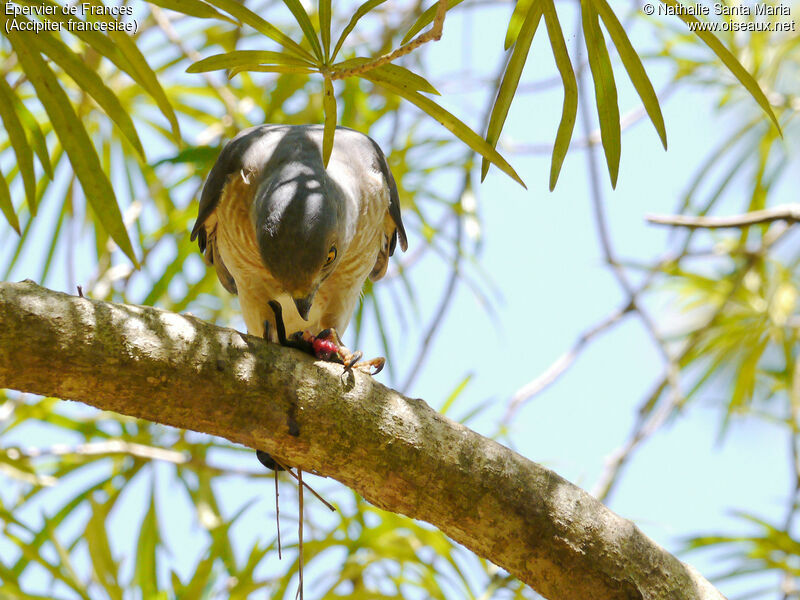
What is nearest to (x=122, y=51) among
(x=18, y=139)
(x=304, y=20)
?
(x=18, y=139)

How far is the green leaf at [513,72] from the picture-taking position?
254 centimetres

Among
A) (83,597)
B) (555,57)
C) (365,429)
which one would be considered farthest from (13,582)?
(555,57)

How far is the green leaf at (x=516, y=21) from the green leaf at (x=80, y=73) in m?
1.40

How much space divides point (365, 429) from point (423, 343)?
240 cm

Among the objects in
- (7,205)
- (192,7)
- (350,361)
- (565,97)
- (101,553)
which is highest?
(565,97)

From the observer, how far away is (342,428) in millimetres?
2279

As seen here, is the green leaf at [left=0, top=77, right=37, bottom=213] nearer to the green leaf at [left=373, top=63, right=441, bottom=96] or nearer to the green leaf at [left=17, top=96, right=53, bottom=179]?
the green leaf at [left=17, top=96, right=53, bottom=179]

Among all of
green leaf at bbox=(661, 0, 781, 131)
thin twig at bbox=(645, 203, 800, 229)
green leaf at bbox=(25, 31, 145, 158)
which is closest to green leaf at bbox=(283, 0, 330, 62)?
green leaf at bbox=(25, 31, 145, 158)

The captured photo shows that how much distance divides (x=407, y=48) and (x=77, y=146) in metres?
1.32

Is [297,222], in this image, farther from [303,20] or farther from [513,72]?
[513,72]

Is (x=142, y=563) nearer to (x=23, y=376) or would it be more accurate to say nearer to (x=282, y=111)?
(x=23, y=376)

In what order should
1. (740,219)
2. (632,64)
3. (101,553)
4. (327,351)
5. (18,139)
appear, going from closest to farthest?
(632,64) < (327,351) < (18,139) < (740,219) < (101,553)

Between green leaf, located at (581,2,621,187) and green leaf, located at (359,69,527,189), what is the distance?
30cm

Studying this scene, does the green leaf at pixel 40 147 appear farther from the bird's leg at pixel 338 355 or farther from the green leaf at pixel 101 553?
the green leaf at pixel 101 553
